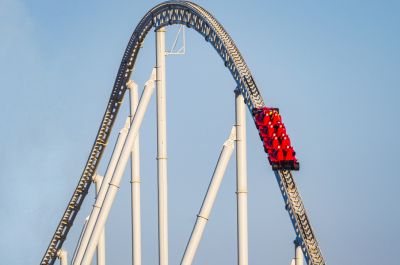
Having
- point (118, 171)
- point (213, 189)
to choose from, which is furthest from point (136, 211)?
point (213, 189)

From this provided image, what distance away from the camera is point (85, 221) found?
2901 inches

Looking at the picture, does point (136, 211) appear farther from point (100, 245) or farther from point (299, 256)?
point (299, 256)

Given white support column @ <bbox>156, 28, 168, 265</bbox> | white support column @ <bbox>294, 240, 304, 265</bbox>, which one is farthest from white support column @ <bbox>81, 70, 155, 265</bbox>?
white support column @ <bbox>294, 240, 304, 265</bbox>

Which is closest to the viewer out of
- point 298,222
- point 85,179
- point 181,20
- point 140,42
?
point 298,222

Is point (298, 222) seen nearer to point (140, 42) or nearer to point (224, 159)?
point (224, 159)

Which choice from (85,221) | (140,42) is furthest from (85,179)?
(140,42)

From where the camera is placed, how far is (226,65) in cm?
6222

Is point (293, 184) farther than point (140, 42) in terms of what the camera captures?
No

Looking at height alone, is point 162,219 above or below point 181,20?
below

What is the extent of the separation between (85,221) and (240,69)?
15.2 metres

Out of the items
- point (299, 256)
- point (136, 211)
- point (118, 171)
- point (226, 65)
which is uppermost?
point (226, 65)

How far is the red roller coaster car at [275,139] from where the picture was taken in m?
60.1

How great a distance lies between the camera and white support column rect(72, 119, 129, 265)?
7088 cm

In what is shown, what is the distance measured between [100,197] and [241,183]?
41.5 feet
